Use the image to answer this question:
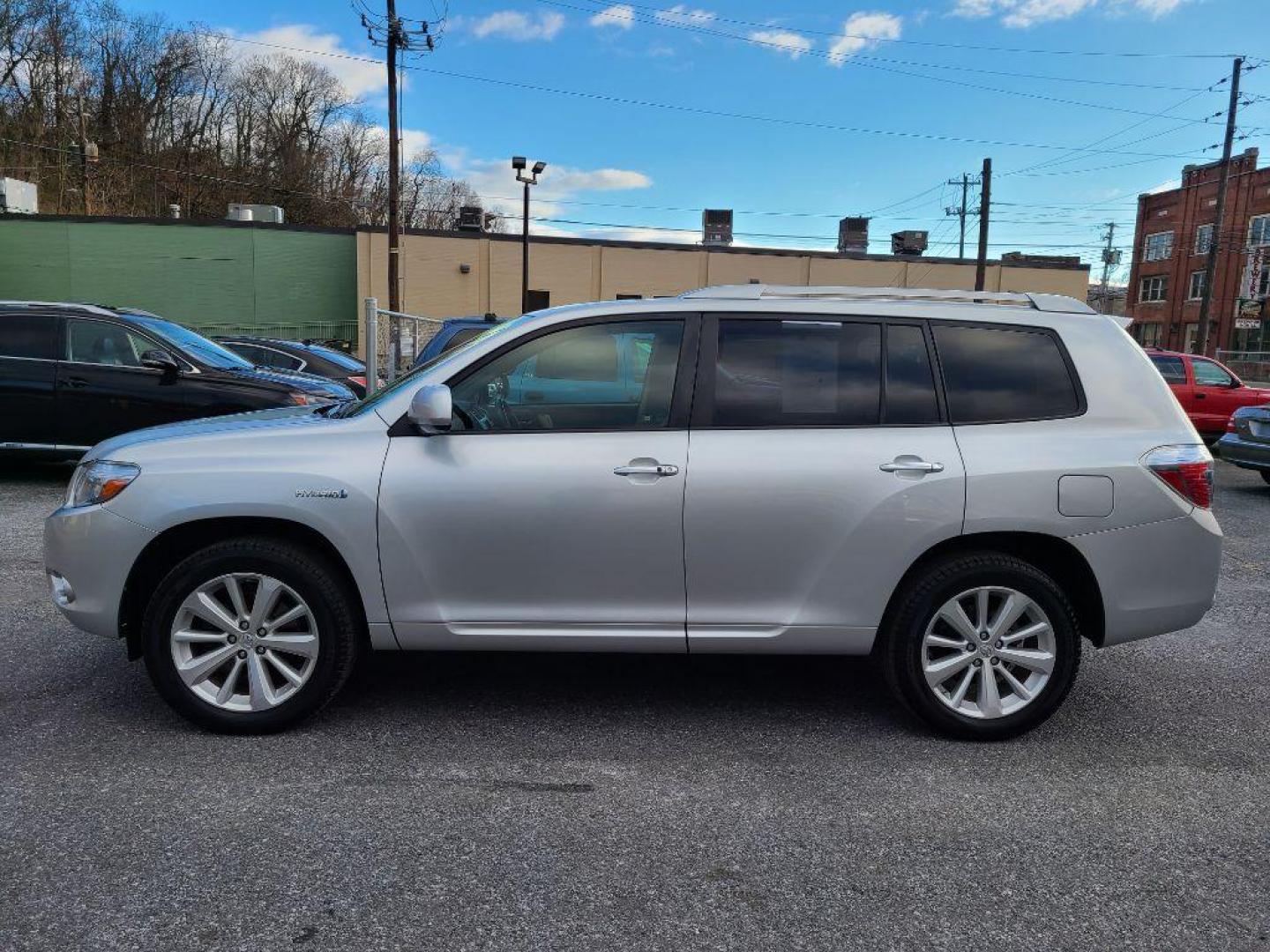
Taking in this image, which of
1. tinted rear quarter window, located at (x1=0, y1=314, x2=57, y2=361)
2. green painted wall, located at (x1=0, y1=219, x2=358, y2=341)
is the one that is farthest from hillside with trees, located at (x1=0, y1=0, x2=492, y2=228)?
tinted rear quarter window, located at (x1=0, y1=314, x2=57, y2=361)

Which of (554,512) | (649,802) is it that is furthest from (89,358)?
(649,802)

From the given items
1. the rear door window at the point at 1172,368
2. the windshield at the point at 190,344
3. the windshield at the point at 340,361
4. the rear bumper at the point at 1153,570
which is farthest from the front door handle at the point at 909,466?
the rear door window at the point at 1172,368

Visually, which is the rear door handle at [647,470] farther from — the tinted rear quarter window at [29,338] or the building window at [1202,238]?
the building window at [1202,238]

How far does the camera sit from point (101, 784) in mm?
3184

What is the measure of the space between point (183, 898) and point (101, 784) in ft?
2.97

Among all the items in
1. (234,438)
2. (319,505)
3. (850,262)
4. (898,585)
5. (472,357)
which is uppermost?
(850,262)

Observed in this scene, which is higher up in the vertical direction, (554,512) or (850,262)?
(850,262)

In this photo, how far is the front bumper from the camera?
3.54m

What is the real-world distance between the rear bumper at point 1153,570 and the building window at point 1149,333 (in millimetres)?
62361

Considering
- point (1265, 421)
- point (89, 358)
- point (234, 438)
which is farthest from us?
point (1265, 421)

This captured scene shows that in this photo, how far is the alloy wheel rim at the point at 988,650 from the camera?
3592 millimetres

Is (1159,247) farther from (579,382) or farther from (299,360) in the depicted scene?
(579,382)

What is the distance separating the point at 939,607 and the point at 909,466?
0.58 m

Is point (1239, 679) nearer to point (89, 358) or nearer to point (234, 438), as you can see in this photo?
point (234, 438)
